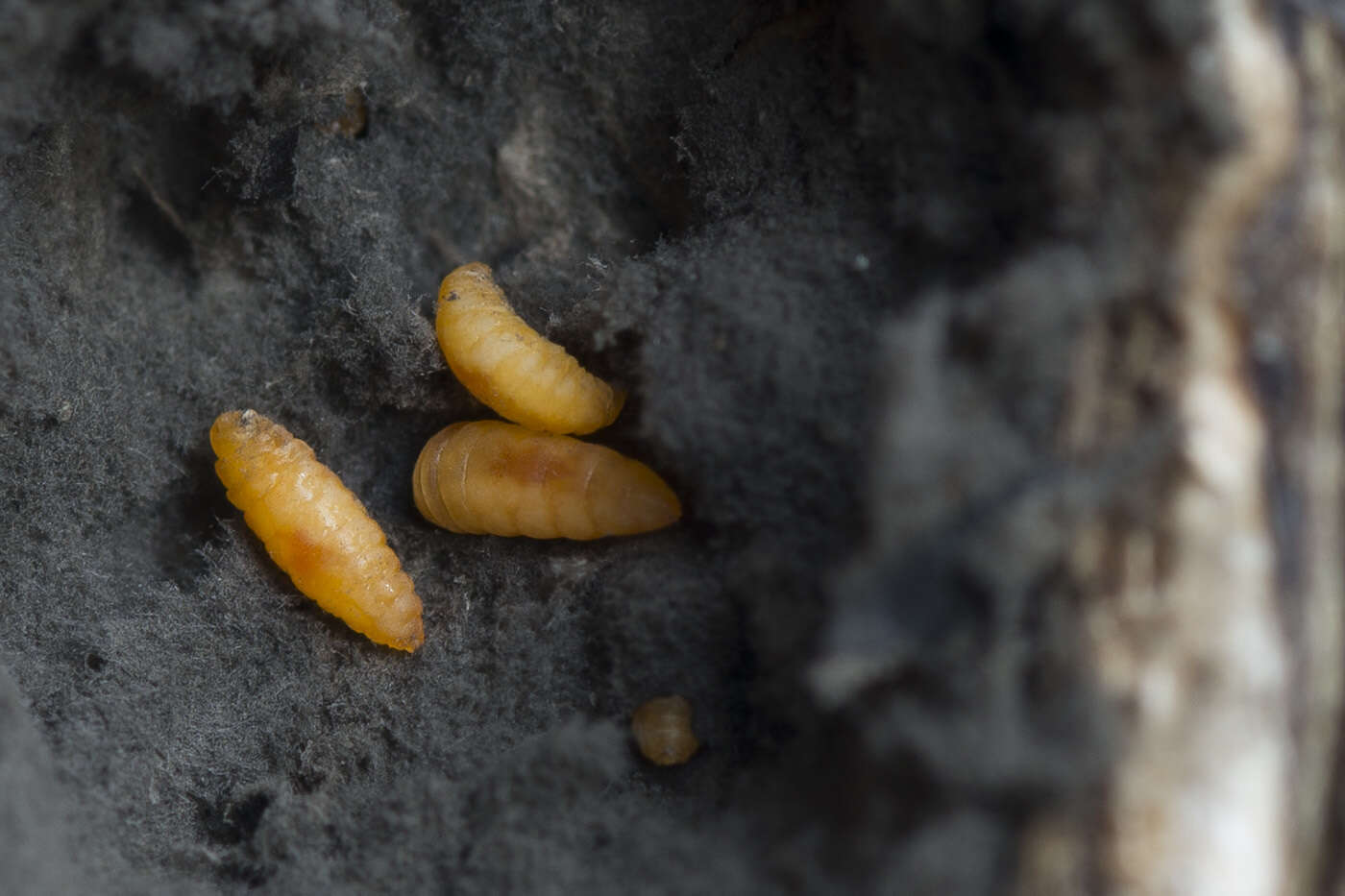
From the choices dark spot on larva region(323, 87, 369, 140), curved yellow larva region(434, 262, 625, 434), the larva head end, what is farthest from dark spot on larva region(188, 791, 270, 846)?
dark spot on larva region(323, 87, 369, 140)

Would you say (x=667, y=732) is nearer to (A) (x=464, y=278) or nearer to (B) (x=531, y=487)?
(B) (x=531, y=487)

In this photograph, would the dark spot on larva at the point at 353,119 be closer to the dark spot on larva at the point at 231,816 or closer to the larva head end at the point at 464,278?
the larva head end at the point at 464,278

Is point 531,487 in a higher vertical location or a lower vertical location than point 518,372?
lower

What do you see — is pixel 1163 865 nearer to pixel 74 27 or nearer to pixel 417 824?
pixel 417 824

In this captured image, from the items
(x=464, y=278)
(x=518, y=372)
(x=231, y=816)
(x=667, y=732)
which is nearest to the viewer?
(x=667, y=732)

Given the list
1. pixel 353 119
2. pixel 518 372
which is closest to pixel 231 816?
pixel 518 372

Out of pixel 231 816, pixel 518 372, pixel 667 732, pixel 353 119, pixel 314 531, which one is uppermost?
pixel 353 119

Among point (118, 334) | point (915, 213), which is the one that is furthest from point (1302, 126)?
point (118, 334)

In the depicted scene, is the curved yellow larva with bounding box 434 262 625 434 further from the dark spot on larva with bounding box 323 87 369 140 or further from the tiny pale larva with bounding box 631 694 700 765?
the tiny pale larva with bounding box 631 694 700 765
